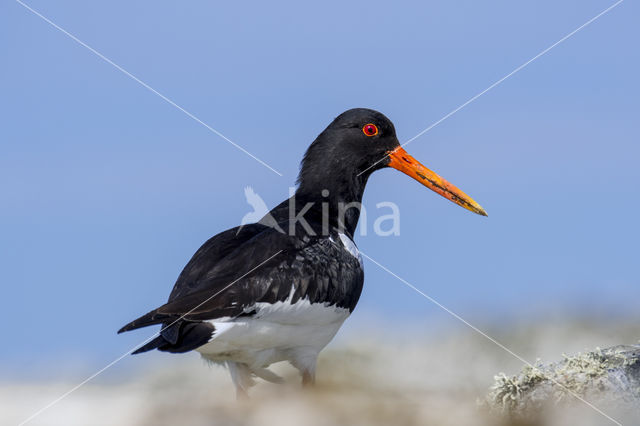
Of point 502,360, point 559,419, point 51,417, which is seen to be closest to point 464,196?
point 502,360

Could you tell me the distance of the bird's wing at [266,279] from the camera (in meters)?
6.13

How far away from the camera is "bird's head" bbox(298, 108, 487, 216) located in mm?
8250

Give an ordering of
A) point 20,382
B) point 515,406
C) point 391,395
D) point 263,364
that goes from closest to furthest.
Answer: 1. point 515,406
2. point 391,395
3. point 263,364
4. point 20,382

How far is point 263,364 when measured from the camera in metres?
6.81

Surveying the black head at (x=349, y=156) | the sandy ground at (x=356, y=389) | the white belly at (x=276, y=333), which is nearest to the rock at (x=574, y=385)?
the sandy ground at (x=356, y=389)

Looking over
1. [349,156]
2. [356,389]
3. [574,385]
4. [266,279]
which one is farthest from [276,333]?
[349,156]

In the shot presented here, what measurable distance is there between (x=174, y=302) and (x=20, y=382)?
124 inches

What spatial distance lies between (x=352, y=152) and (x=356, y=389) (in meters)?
2.57

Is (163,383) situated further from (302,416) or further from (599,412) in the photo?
(599,412)

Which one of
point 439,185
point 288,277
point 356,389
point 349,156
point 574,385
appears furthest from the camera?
point 439,185

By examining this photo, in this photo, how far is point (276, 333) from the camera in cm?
662

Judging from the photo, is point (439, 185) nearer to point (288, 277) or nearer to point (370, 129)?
point (370, 129)

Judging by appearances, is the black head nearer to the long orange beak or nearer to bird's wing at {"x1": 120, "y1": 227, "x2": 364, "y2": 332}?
the long orange beak

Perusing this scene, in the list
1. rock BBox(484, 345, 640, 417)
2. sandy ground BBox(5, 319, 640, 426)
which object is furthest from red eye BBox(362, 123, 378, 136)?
rock BBox(484, 345, 640, 417)
